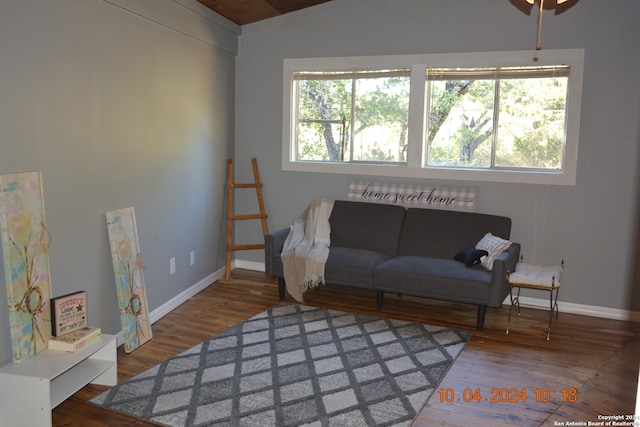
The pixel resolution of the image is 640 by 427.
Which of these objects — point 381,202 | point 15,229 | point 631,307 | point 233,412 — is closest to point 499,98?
point 381,202

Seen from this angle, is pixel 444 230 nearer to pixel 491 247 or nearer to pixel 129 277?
pixel 491 247

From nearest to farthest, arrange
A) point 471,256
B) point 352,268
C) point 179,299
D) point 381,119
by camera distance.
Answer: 1. point 471,256
2. point 352,268
3. point 179,299
4. point 381,119

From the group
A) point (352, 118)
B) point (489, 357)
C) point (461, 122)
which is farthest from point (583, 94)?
point (489, 357)

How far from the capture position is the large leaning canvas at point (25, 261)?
8.84 feet

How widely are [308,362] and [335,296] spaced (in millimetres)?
1426

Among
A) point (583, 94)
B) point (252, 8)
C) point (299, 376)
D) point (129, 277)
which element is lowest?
point (299, 376)

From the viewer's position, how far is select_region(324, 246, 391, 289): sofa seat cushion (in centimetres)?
428

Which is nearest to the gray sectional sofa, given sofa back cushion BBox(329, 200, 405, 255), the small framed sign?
sofa back cushion BBox(329, 200, 405, 255)

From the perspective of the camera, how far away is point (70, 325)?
9.79ft

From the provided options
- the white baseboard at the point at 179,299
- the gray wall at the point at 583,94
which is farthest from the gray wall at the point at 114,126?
the gray wall at the point at 583,94

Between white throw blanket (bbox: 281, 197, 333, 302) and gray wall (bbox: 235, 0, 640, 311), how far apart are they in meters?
0.41

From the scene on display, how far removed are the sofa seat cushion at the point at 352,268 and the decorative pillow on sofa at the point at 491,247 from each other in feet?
2.58

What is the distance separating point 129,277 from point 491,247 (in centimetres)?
270

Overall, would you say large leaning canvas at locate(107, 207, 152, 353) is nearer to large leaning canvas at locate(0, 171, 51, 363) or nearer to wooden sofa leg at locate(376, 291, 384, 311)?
large leaning canvas at locate(0, 171, 51, 363)
